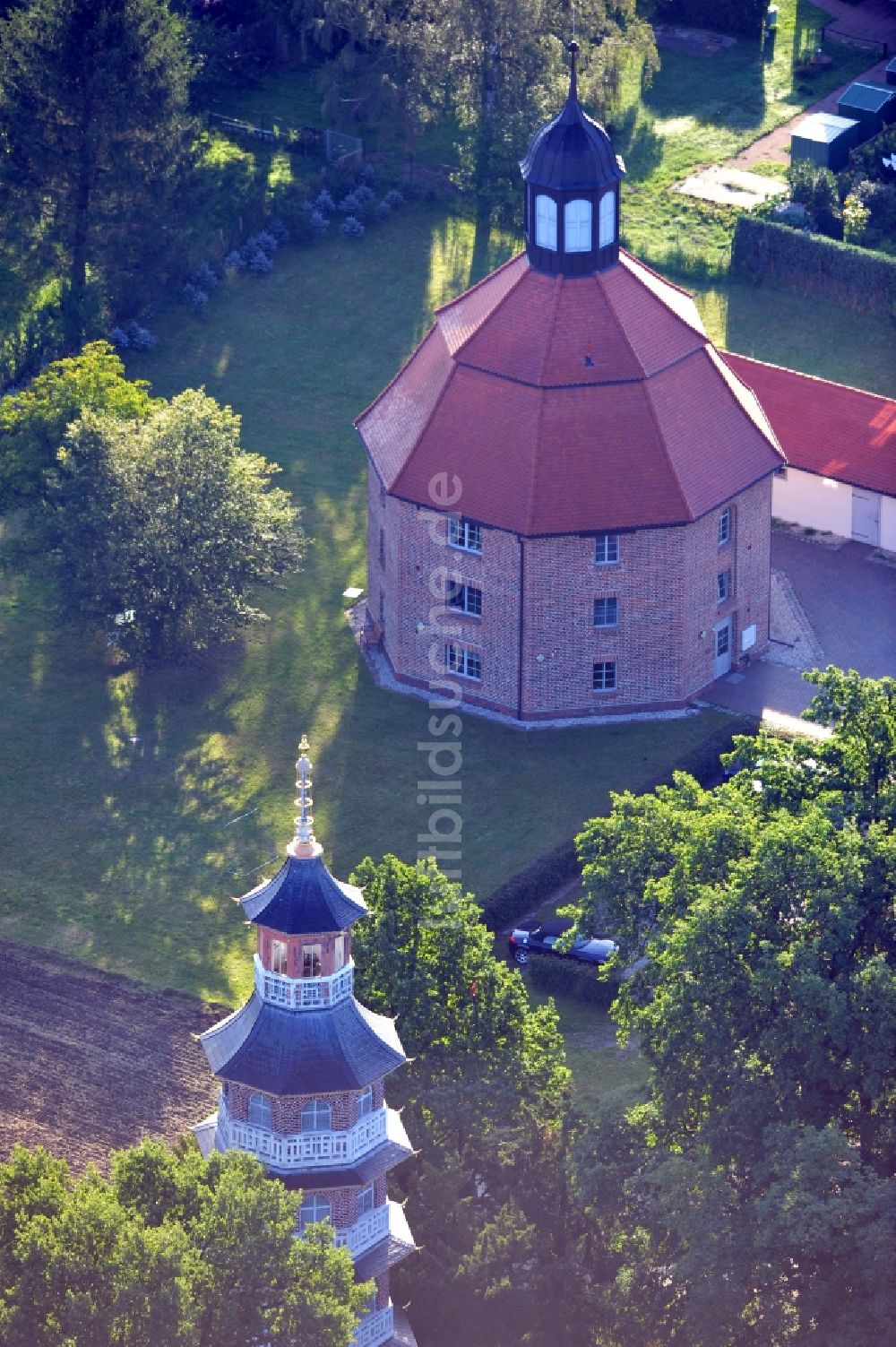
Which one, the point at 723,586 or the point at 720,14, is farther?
the point at 720,14

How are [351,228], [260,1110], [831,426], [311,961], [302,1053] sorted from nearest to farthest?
[311,961] < [302,1053] < [260,1110] < [831,426] < [351,228]

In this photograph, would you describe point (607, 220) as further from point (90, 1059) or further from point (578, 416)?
point (90, 1059)

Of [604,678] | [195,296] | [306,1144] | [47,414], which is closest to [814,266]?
[195,296]

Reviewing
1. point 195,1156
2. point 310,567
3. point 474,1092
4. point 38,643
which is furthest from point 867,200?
point 195,1156

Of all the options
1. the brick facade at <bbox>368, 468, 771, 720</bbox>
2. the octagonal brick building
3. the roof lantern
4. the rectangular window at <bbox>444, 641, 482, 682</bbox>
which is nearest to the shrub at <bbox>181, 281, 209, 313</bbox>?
the brick facade at <bbox>368, 468, 771, 720</bbox>

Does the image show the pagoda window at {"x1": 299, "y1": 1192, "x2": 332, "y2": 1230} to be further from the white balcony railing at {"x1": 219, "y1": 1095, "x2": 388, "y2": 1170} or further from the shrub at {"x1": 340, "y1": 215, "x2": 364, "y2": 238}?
the shrub at {"x1": 340, "y1": 215, "x2": 364, "y2": 238}

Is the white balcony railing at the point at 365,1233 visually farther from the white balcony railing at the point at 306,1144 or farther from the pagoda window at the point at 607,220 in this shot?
the pagoda window at the point at 607,220

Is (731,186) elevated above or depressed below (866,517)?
above

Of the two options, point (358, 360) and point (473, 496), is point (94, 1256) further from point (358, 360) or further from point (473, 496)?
point (358, 360)
